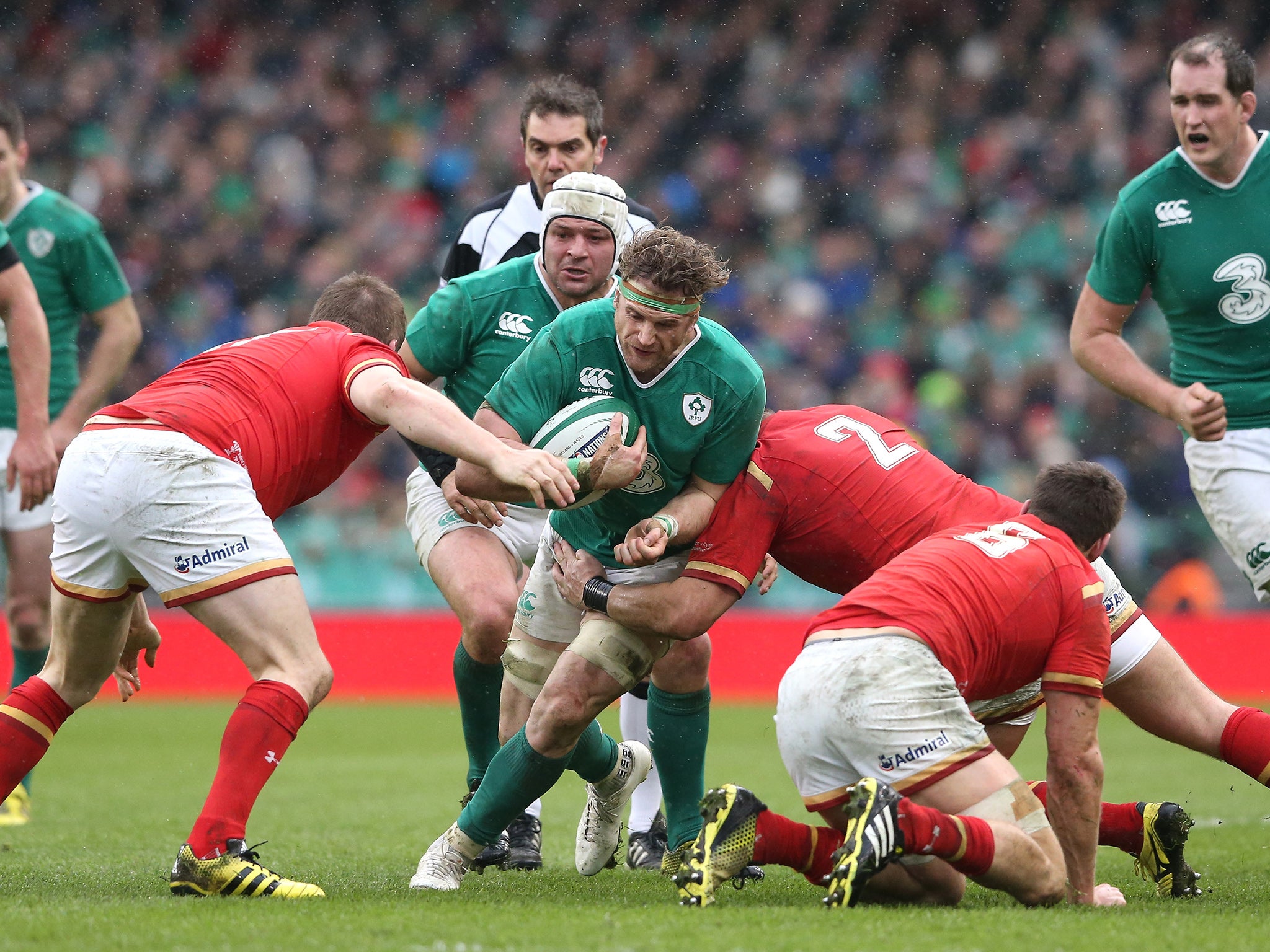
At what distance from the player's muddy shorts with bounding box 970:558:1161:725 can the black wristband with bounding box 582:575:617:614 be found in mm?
1328

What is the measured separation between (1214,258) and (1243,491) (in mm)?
940

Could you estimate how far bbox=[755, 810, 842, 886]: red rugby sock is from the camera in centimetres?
434

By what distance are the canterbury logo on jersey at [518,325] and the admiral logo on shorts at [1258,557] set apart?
9.94 feet

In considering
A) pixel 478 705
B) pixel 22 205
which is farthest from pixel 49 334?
Result: pixel 478 705

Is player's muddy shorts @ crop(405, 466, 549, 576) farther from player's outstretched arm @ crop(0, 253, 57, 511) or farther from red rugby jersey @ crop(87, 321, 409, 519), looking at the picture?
player's outstretched arm @ crop(0, 253, 57, 511)

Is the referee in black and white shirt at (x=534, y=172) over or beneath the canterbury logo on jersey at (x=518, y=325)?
over

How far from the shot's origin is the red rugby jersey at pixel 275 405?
15.7ft

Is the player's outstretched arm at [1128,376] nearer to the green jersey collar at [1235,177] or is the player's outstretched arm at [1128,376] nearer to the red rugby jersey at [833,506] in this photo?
the green jersey collar at [1235,177]

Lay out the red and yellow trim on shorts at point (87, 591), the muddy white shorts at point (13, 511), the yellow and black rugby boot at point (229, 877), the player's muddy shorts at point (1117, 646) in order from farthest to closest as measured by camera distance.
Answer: the muddy white shorts at point (13, 511), the player's muddy shorts at point (1117, 646), the red and yellow trim on shorts at point (87, 591), the yellow and black rugby boot at point (229, 877)

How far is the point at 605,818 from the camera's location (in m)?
5.55

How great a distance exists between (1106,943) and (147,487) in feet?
10.0

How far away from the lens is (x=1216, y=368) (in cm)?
607

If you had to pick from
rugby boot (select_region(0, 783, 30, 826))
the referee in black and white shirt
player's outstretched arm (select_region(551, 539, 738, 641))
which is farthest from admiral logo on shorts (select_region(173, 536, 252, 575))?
rugby boot (select_region(0, 783, 30, 826))

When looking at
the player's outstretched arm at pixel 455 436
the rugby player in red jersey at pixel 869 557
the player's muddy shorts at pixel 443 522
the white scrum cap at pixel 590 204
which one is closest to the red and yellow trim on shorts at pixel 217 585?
the player's outstretched arm at pixel 455 436
